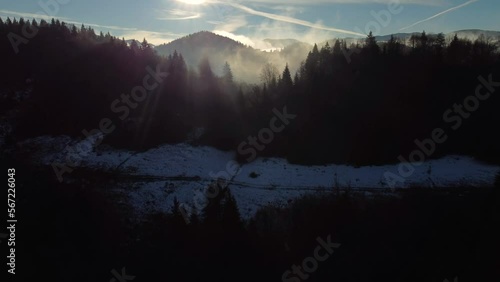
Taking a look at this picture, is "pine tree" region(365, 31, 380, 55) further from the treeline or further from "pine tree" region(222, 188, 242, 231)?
"pine tree" region(222, 188, 242, 231)

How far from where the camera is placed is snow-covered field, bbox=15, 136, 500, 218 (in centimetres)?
3729

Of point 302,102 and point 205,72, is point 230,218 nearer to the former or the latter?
point 302,102

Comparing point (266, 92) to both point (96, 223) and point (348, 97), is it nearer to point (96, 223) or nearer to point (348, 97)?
point (348, 97)

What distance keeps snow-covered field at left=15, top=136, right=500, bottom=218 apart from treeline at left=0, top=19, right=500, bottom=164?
232cm

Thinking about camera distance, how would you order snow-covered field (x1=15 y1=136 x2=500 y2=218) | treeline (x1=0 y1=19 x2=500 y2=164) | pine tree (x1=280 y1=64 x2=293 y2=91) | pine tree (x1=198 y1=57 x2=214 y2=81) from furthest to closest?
pine tree (x1=198 y1=57 x2=214 y2=81), pine tree (x1=280 y1=64 x2=293 y2=91), treeline (x1=0 y1=19 x2=500 y2=164), snow-covered field (x1=15 y1=136 x2=500 y2=218)

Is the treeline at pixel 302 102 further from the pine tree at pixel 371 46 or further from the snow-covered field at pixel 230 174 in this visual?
the snow-covered field at pixel 230 174

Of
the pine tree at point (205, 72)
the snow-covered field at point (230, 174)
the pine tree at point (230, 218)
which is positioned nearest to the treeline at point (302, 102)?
the pine tree at point (205, 72)

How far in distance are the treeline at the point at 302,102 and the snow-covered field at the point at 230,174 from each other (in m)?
2.32

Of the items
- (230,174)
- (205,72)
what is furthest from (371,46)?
(230,174)

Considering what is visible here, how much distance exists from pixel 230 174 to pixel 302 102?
56.5ft

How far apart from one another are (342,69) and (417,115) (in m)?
15.0

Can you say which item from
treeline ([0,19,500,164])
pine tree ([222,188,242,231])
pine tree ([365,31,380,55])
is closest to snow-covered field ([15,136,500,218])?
treeline ([0,19,500,164])

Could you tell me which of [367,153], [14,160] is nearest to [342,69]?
[367,153]

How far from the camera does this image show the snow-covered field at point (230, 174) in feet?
122
